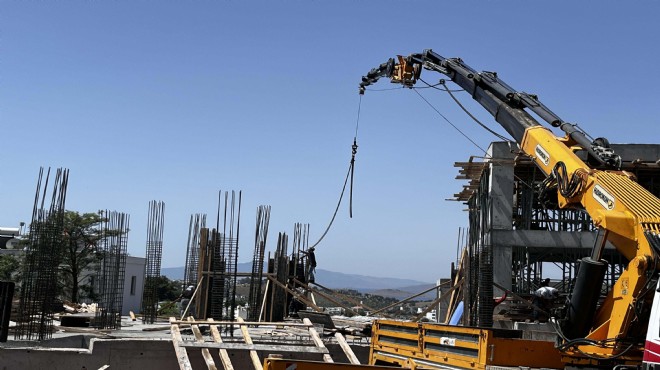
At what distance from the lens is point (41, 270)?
1581cm

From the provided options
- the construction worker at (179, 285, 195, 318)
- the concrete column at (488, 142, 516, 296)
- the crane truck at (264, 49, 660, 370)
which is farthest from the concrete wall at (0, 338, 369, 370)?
the concrete column at (488, 142, 516, 296)

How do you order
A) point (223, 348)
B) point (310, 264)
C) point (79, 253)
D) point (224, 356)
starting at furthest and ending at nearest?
point (79, 253)
point (310, 264)
point (223, 348)
point (224, 356)

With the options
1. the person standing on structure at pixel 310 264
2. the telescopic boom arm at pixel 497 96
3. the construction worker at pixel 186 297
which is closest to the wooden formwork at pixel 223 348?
the construction worker at pixel 186 297

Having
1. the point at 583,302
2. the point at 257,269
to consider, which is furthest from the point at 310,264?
the point at 583,302

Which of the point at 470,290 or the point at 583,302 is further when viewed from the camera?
the point at 470,290

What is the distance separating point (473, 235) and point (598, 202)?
1336 cm

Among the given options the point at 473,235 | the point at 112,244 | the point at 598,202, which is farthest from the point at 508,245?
the point at 598,202

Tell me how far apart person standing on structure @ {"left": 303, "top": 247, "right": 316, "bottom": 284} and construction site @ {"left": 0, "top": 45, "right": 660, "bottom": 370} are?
0.05m

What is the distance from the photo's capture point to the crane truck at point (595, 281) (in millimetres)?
8578

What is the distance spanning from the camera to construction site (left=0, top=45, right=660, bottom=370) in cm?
903

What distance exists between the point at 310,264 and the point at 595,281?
16201 millimetres

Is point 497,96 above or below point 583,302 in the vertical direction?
above

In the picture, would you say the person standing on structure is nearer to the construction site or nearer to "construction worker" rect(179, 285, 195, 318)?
the construction site

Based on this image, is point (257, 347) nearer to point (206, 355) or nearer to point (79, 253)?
point (206, 355)
